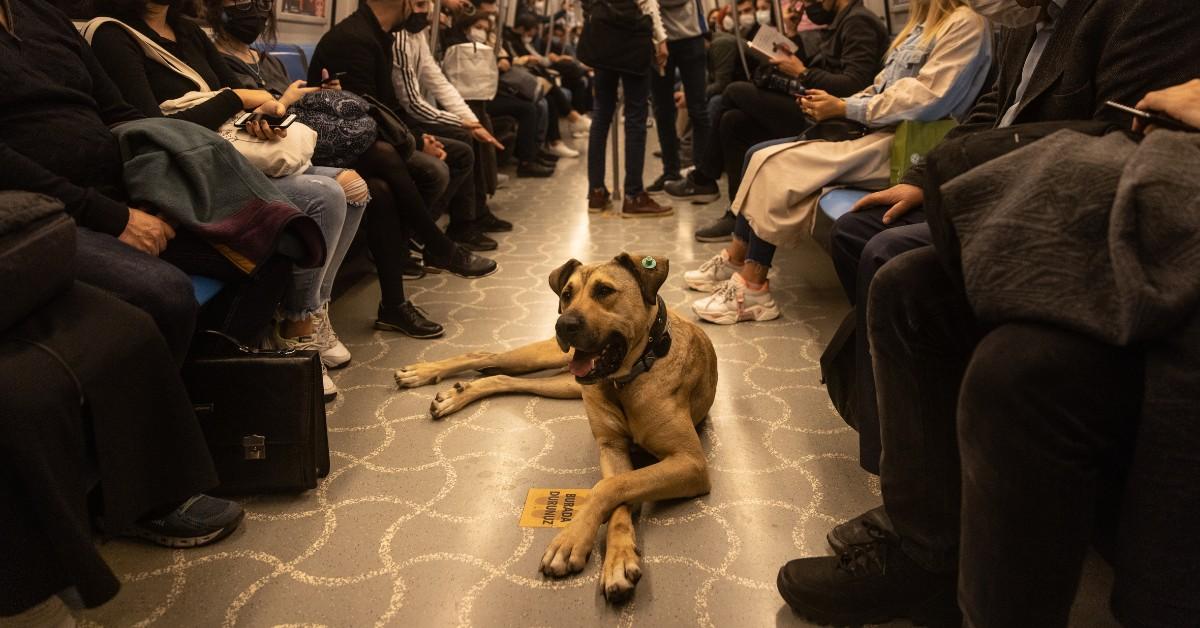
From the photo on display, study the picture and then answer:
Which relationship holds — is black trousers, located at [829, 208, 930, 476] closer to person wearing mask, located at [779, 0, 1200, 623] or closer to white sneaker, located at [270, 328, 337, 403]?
person wearing mask, located at [779, 0, 1200, 623]

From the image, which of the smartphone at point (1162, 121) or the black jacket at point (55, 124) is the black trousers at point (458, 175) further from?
the smartphone at point (1162, 121)

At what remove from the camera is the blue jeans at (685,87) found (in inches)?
210

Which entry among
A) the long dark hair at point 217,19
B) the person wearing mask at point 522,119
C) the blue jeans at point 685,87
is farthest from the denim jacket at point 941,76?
the person wearing mask at point 522,119

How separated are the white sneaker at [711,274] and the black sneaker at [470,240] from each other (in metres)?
1.40

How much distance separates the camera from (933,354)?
1.31 m

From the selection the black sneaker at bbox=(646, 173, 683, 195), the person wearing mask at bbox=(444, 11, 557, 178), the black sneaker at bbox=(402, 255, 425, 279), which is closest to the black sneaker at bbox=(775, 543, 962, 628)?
the black sneaker at bbox=(402, 255, 425, 279)

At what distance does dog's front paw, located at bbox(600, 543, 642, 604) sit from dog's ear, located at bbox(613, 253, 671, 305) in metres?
0.70

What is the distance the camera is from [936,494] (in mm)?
1308

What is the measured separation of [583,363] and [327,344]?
4.30ft

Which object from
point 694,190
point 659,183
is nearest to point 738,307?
point 694,190

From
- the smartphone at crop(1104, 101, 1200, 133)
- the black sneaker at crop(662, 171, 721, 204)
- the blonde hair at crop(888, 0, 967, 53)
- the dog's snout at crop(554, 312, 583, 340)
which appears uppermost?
the blonde hair at crop(888, 0, 967, 53)

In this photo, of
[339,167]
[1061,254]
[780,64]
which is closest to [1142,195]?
[1061,254]

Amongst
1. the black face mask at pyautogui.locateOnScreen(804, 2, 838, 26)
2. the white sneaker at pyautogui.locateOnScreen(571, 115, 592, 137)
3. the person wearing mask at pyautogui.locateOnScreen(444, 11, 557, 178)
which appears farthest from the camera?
the white sneaker at pyautogui.locateOnScreen(571, 115, 592, 137)

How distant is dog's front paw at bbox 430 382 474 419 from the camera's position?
2446mm
